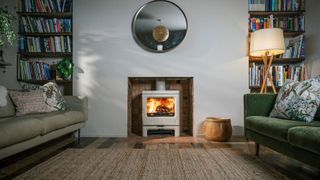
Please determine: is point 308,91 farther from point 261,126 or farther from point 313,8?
point 313,8

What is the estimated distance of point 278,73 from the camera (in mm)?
3520

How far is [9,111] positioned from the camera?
2.56 metres

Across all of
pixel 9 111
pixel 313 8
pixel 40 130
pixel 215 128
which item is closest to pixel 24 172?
pixel 40 130

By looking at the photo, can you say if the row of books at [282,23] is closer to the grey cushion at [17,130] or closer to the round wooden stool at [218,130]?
the round wooden stool at [218,130]


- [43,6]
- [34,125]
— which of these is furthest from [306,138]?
[43,6]

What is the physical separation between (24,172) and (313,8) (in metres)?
4.25

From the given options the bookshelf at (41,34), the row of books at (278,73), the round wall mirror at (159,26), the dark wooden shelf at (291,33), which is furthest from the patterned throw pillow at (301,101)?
the bookshelf at (41,34)

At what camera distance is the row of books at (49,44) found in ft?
11.8

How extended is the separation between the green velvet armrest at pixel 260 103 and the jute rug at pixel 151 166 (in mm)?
503

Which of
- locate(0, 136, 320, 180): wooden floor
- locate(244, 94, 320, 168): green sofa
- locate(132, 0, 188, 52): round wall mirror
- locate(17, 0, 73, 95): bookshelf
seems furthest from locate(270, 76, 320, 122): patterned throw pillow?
locate(17, 0, 73, 95): bookshelf

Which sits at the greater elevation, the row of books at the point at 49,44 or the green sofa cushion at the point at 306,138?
the row of books at the point at 49,44

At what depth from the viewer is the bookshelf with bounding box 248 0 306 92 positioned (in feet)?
11.5

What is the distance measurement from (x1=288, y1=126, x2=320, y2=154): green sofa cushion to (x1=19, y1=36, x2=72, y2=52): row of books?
10.7ft

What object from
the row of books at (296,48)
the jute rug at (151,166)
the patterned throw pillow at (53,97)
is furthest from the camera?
the row of books at (296,48)
